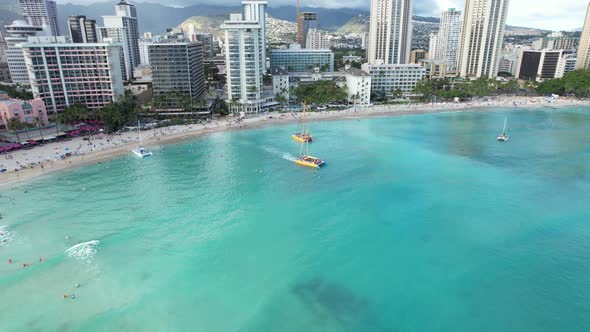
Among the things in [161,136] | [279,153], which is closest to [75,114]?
[161,136]

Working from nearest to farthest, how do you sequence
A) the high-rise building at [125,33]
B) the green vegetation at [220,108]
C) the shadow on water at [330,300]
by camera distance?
the shadow on water at [330,300]
the green vegetation at [220,108]
the high-rise building at [125,33]

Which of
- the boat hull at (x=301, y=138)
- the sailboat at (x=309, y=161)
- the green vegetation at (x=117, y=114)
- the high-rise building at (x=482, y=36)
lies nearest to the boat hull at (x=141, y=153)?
the green vegetation at (x=117, y=114)

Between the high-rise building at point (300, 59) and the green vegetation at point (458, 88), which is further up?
the high-rise building at point (300, 59)

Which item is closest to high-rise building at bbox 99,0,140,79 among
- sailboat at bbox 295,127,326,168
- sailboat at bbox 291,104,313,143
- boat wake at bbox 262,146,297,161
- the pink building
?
the pink building

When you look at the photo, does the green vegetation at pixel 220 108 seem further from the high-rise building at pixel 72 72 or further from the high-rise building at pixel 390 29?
the high-rise building at pixel 390 29

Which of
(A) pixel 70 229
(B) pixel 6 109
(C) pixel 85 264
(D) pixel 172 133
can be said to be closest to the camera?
(C) pixel 85 264

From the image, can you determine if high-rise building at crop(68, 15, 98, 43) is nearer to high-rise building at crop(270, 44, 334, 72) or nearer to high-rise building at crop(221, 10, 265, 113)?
high-rise building at crop(270, 44, 334, 72)

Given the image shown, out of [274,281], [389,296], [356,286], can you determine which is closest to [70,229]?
[274,281]

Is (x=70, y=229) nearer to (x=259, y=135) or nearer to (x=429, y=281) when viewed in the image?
(x=429, y=281)
